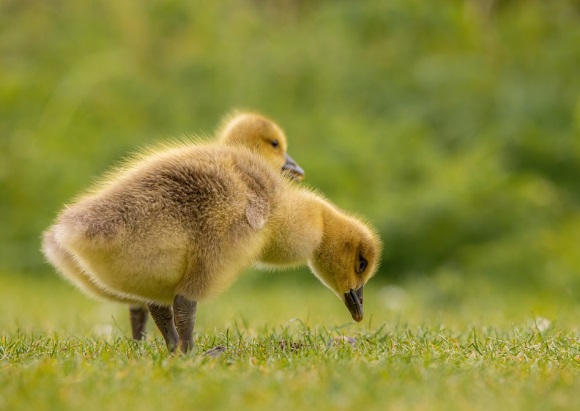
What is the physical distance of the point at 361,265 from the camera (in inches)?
180

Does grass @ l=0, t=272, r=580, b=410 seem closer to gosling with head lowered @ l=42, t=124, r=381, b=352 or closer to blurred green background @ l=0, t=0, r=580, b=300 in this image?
gosling with head lowered @ l=42, t=124, r=381, b=352

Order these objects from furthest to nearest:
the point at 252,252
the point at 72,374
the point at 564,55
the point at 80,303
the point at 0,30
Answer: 1. the point at 0,30
2. the point at 564,55
3. the point at 80,303
4. the point at 252,252
5. the point at 72,374

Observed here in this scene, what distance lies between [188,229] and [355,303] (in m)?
1.10

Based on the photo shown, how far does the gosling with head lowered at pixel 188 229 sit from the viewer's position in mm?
3750

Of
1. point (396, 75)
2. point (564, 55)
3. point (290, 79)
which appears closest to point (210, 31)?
point (290, 79)

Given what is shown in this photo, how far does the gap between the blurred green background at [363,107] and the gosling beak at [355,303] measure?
4771 mm

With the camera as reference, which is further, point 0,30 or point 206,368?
point 0,30

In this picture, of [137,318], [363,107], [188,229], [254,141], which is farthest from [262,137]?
[363,107]

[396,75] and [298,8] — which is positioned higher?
[298,8]

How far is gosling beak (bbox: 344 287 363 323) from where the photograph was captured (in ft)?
15.2

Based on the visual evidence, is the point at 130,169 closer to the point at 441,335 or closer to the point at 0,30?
the point at 441,335

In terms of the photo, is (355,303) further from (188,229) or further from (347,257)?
(188,229)

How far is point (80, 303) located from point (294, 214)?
529 cm

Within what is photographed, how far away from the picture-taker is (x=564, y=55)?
12.6m
